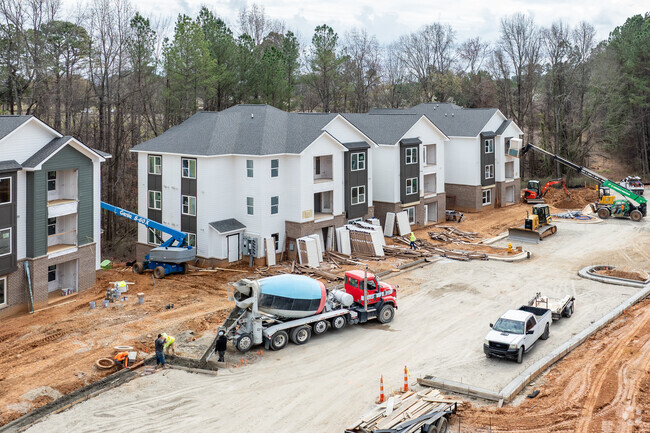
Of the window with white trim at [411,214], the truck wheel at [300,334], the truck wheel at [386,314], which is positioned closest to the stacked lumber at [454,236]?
the window with white trim at [411,214]

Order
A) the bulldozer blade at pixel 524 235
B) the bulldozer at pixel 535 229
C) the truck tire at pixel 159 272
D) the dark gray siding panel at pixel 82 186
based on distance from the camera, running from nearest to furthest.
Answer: the dark gray siding panel at pixel 82 186
the truck tire at pixel 159 272
the bulldozer blade at pixel 524 235
the bulldozer at pixel 535 229

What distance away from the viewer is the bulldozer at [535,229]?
49.1 m

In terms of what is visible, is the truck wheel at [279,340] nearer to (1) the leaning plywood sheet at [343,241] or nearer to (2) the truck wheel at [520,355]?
(2) the truck wheel at [520,355]

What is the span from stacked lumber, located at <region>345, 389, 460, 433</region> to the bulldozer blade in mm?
30303

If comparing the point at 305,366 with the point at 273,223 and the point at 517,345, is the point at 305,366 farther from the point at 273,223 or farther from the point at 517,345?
the point at 273,223

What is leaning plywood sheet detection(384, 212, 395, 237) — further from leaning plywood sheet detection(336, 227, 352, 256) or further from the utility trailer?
the utility trailer

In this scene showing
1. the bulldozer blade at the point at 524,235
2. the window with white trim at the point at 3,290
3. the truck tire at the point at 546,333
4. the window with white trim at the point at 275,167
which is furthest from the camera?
the bulldozer blade at the point at 524,235

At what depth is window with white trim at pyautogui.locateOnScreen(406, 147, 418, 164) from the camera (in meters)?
53.0

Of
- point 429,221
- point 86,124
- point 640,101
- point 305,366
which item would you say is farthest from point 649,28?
point 305,366

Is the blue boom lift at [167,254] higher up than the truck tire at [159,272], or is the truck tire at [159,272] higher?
the blue boom lift at [167,254]

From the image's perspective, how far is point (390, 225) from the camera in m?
51.0

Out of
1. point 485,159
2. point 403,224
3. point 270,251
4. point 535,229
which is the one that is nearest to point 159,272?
point 270,251

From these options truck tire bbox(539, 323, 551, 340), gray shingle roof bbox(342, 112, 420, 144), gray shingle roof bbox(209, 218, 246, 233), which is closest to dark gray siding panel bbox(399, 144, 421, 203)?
gray shingle roof bbox(342, 112, 420, 144)

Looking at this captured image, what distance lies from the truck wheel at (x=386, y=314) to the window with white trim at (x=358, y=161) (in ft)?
59.9
